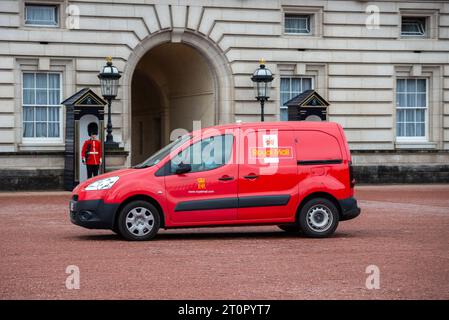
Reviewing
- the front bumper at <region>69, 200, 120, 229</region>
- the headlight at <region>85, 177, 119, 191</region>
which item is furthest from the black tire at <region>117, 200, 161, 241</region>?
the headlight at <region>85, 177, 119, 191</region>

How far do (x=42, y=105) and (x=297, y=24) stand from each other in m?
8.36

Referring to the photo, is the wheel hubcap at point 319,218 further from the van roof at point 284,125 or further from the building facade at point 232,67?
the building facade at point 232,67

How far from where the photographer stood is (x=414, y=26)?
35.4 meters

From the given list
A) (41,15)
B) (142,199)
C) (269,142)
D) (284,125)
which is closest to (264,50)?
(41,15)

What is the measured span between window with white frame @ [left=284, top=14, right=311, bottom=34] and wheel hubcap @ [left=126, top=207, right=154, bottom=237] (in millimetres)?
18530

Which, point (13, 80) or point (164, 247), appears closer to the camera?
point (164, 247)

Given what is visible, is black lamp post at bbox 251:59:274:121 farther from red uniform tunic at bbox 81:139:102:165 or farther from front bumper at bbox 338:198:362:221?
front bumper at bbox 338:198:362:221

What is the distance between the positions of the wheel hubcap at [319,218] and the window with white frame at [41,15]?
53.8 ft

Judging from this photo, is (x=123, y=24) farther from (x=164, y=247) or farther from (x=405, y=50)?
(x=164, y=247)

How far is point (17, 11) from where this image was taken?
100 feet

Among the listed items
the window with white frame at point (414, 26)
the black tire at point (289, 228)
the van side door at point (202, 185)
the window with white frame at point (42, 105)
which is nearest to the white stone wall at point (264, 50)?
the window with white frame at point (42, 105)

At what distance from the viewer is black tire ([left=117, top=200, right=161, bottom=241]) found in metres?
16.2
